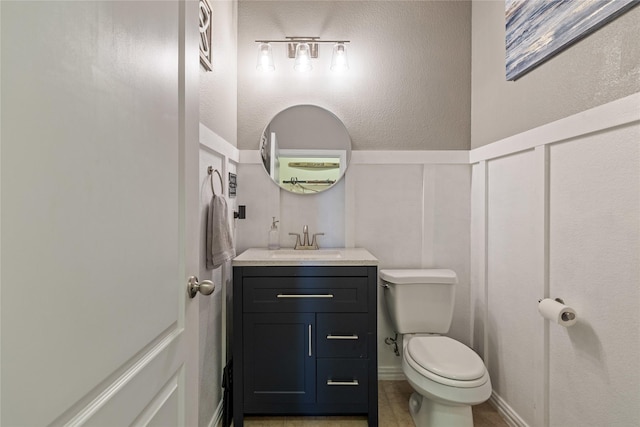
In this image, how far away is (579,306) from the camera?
1301 millimetres

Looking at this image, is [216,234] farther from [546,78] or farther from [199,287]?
[546,78]

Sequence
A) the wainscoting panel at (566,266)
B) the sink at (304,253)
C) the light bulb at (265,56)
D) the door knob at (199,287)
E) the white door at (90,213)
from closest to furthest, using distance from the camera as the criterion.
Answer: the white door at (90,213) < the door knob at (199,287) < the wainscoting panel at (566,266) < the sink at (304,253) < the light bulb at (265,56)

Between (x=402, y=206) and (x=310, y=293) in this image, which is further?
(x=402, y=206)

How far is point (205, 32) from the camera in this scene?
1.54 metres

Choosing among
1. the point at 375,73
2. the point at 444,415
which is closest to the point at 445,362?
the point at 444,415

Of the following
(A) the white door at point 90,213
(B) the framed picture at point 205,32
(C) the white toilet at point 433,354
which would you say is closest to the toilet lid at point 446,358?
(C) the white toilet at point 433,354

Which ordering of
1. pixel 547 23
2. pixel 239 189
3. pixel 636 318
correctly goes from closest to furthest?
pixel 636 318 → pixel 547 23 → pixel 239 189

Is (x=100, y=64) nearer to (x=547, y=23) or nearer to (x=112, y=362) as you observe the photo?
(x=112, y=362)

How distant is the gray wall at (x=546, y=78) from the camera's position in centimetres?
113

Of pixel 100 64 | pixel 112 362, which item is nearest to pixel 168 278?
pixel 112 362

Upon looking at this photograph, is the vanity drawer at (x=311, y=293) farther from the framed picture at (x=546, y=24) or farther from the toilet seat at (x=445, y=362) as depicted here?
the framed picture at (x=546, y=24)

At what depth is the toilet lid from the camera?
1.52 metres

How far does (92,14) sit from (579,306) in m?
1.71

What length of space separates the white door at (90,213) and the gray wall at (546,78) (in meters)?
1.42
